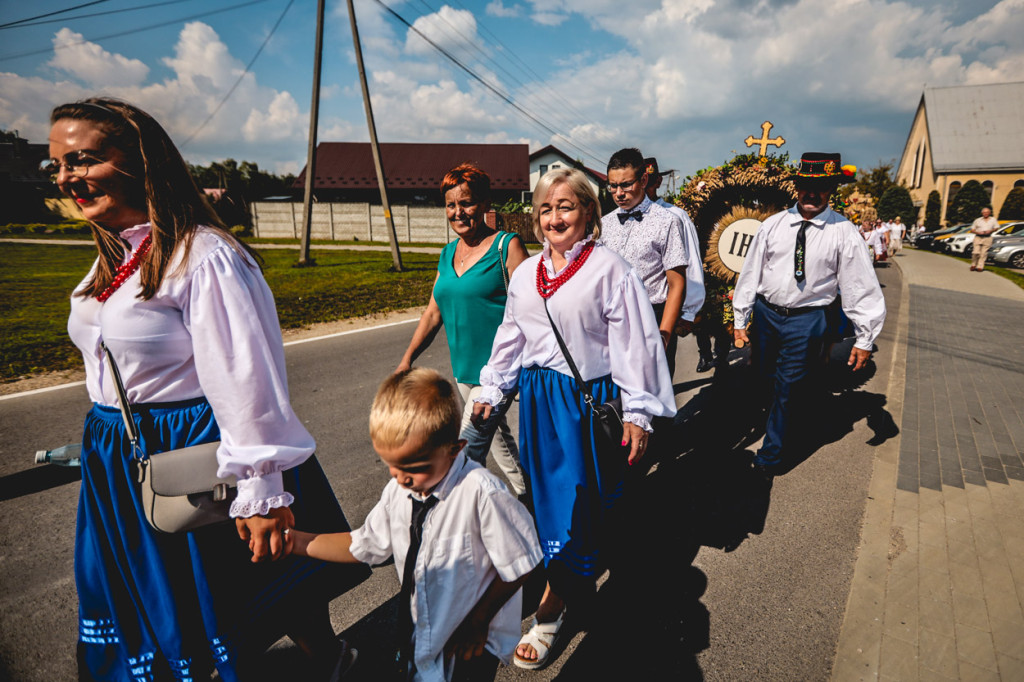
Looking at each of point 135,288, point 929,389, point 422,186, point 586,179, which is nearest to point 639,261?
point 586,179

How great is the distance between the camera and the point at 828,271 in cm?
373

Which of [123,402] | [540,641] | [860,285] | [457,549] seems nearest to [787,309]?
[860,285]

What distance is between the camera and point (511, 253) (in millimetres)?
2975

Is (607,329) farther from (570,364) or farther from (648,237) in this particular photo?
(648,237)

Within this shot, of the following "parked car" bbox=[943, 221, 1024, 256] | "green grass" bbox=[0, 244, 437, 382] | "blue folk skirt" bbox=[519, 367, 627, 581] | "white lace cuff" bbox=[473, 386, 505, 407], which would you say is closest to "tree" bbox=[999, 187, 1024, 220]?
"parked car" bbox=[943, 221, 1024, 256]

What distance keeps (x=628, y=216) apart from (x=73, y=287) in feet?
50.6

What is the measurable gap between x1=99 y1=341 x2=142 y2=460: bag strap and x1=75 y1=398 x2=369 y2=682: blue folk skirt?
1.0 inches

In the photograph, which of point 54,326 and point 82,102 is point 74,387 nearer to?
point 54,326

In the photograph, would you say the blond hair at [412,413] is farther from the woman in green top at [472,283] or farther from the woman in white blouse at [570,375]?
the woman in green top at [472,283]

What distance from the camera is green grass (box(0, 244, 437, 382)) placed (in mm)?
7270

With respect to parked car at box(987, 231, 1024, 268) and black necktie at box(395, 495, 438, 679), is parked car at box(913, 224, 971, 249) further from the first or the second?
black necktie at box(395, 495, 438, 679)

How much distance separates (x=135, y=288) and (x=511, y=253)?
186 centimetres

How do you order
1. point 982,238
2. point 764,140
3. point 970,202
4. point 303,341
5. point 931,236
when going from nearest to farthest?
point 764,140, point 303,341, point 982,238, point 931,236, point 970,202

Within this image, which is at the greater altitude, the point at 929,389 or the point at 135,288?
the point at 135,288
